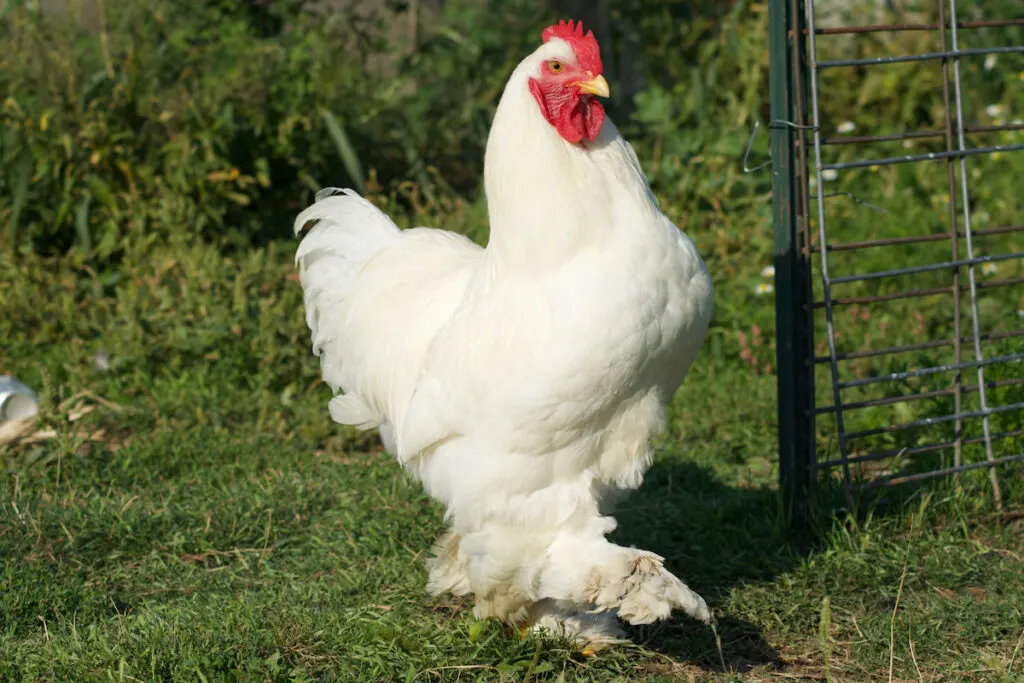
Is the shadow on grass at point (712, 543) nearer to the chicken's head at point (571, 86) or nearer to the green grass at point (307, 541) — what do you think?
the green grass at point (307, 541)

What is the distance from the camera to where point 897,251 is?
669cm

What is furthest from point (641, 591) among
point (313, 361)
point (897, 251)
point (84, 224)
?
point (84, 224)

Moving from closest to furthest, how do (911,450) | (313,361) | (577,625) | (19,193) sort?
1. (577,625)
2. (911,450)
3. (313,361)
4. (19,193)

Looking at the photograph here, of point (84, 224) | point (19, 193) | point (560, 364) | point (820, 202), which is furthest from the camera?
point (84, 224)

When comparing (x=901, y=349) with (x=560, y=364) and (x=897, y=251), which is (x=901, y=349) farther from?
(x=897, y=251)

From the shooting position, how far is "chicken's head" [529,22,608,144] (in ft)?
10.1

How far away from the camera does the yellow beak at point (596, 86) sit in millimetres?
3018

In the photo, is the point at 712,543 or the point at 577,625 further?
the point at 712,543

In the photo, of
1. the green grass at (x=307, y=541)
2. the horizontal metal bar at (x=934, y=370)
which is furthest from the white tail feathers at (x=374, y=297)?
the horizontal metal bar at (x=934, y=370)

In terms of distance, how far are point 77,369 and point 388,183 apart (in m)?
2.98

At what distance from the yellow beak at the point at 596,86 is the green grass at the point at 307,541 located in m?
1.51

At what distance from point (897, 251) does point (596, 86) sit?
13.9ft

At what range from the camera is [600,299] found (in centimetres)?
298

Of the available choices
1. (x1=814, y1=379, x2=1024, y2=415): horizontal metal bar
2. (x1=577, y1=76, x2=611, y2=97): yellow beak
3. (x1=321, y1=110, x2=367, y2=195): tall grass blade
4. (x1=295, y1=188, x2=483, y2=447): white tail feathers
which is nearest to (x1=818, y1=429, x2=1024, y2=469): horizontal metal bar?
(x1=814, y1=379, x2=1024, y2=415): horizontal metal bar
